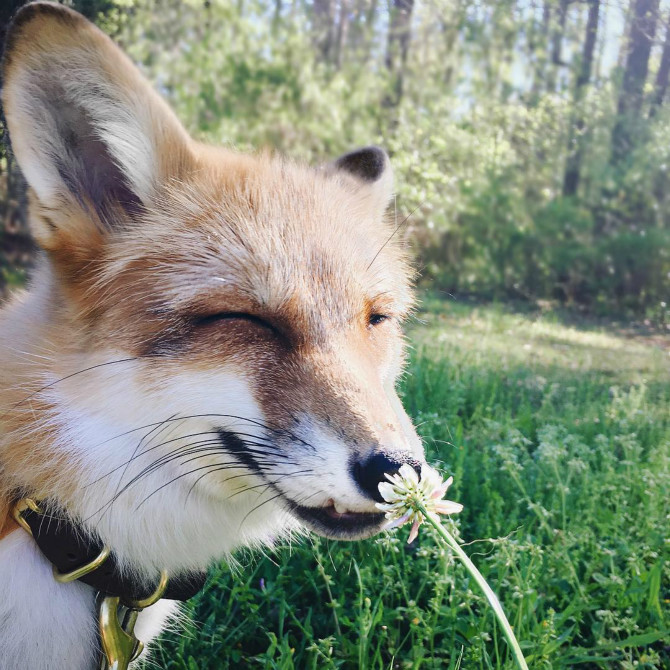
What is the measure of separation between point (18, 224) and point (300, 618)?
5.23m

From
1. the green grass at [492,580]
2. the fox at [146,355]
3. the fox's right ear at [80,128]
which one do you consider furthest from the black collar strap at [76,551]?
the fox's right ear at [80,128]

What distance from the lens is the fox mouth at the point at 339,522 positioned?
63.4 inches

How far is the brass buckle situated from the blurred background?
11.7ft

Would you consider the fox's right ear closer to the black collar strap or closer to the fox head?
the fox head

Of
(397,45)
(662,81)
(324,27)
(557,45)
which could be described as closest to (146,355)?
(662,81)

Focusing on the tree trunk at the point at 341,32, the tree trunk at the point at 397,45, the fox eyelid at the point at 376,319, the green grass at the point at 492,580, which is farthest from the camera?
the tree trunk at the point at 341,32

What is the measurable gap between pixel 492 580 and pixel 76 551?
1.64 metres

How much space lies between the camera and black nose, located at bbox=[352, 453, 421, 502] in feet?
4.68

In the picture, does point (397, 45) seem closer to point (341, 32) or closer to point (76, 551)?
point (341, 32)

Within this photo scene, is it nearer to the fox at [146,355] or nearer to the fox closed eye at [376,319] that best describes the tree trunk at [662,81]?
the fox closed eye at [376,319]

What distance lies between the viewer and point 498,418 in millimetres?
4215

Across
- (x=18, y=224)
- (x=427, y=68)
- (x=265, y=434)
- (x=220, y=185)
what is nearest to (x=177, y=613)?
(x=265, y=434)

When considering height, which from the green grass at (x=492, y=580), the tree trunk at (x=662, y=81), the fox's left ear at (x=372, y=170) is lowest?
the green grass at (x=492, y=580)

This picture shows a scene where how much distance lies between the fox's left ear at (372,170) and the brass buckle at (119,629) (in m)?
1.74
